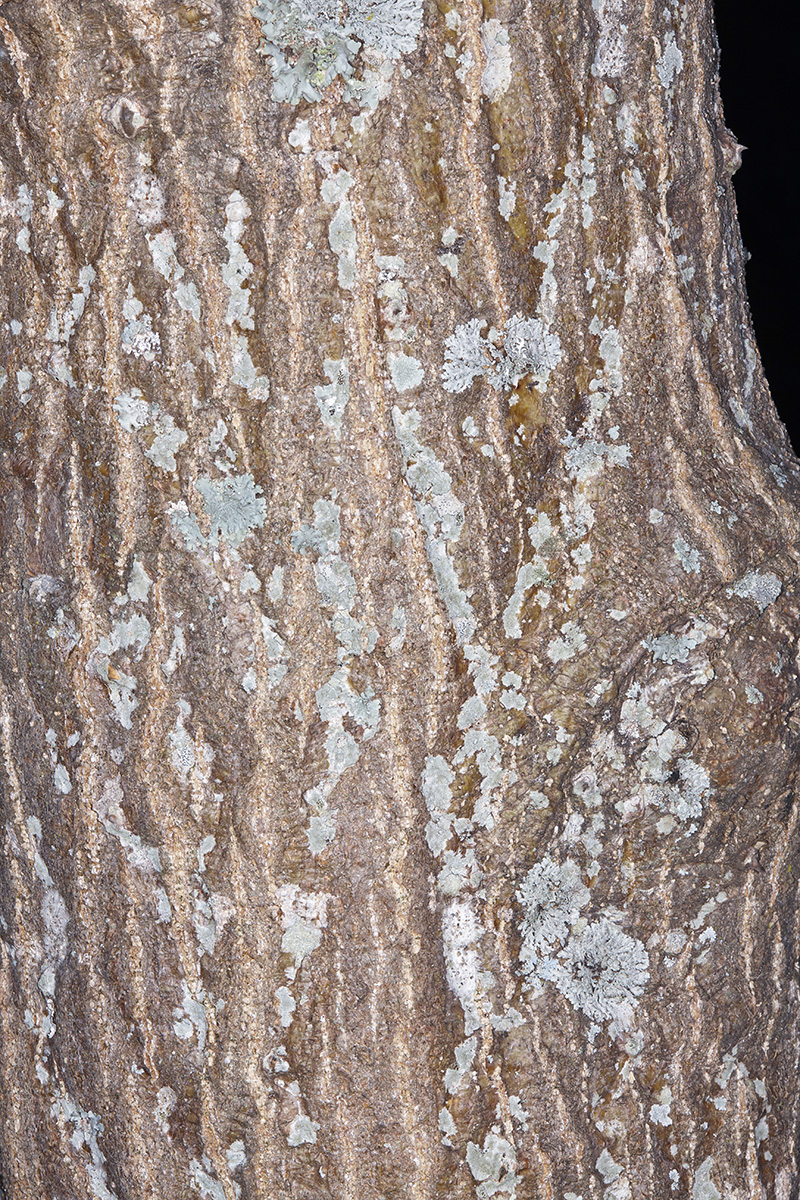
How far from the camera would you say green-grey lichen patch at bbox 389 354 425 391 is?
719 mm

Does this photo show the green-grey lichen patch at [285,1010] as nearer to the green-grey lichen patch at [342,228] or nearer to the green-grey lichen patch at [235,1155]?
the green-grey lichen patch at [235,1155]

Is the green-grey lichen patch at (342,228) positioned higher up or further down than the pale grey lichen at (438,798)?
higher up

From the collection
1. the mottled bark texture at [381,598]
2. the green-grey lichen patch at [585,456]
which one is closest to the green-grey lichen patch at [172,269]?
the mottled bark texture at [381,598]

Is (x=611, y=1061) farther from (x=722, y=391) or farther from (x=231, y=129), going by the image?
(x=231, y=129)

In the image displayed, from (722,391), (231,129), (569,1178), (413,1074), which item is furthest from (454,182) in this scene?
(569,1178)

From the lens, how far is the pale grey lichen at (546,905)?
0.78 meters

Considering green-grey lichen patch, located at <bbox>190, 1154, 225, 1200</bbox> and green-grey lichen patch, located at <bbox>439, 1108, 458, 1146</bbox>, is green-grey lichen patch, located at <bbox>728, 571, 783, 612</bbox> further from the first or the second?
green-grey lichen patch, located at <bbox>190, 1154, 225, 1200</bbox>

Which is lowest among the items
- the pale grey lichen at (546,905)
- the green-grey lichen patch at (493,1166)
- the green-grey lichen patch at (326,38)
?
the green-grey lichen patch at (493,1166)

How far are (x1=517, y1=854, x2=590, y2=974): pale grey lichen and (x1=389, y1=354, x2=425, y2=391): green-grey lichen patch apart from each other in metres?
0.40

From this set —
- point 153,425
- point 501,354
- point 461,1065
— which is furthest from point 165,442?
point 461,1065

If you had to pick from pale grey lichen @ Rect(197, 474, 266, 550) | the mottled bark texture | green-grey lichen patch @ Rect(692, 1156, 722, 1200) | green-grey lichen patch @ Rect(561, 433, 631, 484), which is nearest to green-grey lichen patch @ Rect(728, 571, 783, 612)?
the mottled bark texture

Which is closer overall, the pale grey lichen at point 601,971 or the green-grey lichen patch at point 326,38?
the green-grey lichen patch at point 326,38

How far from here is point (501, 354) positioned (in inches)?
29.2

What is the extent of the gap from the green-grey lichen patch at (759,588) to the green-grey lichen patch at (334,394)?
35 cm
